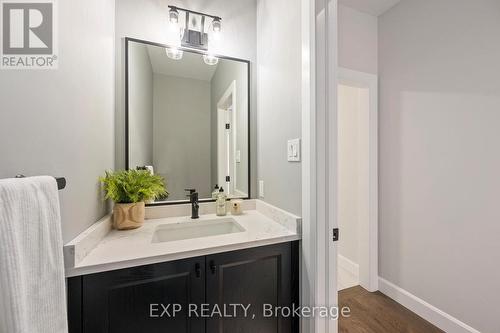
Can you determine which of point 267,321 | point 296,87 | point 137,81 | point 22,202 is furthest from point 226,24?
point 267,321

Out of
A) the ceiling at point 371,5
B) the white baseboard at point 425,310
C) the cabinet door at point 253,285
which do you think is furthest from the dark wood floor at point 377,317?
the ceiling at point 371,5

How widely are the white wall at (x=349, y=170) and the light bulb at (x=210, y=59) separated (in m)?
1.48

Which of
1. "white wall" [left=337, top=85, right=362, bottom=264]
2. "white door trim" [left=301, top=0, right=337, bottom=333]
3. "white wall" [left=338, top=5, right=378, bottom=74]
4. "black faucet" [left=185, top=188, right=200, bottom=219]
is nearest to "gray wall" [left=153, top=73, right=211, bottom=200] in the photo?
"black faucet" [left=185, top=188, right=200, bottom=219]

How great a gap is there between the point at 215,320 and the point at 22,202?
2.82 ft

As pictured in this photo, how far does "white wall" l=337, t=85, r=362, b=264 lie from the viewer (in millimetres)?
2273

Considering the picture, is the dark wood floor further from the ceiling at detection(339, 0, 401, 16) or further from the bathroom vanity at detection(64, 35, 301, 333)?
the ceiling at detection(339, 0, 401, 16)

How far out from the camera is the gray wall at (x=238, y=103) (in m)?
1.59

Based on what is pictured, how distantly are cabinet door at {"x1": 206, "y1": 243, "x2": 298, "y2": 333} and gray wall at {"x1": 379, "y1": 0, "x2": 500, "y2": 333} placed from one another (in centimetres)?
128

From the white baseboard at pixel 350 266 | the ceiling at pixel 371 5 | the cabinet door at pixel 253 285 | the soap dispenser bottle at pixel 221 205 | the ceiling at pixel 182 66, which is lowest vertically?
the white baseboard at pixel 350 266

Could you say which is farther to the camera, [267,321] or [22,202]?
[267,321]

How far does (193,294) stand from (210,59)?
4.91 ft

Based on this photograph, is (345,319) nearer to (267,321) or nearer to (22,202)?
(267,321)

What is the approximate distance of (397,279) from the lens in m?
1.88
